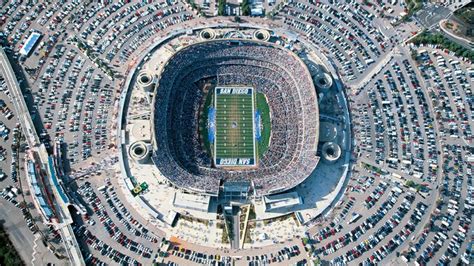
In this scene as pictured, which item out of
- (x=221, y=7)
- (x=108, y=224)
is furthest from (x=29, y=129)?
(x=221, y=7)

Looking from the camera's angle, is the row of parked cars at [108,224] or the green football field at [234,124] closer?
the row of parked cars at [108,224]

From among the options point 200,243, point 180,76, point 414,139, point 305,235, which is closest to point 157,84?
point 180,76

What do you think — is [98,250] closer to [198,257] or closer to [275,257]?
[198,257]

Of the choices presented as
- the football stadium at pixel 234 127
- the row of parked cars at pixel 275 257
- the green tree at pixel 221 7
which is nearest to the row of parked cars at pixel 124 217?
the row of parked cars at pixel 275 257

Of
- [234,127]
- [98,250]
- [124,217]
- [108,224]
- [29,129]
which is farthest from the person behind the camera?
[234,127]

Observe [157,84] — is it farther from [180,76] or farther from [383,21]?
Answer: [383,21]

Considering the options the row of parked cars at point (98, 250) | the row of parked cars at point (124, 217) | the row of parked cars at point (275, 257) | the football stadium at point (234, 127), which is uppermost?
the football stadium at point (234, 127)

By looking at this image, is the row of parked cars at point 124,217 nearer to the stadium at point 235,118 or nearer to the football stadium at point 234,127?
the stadium at point 235,118
